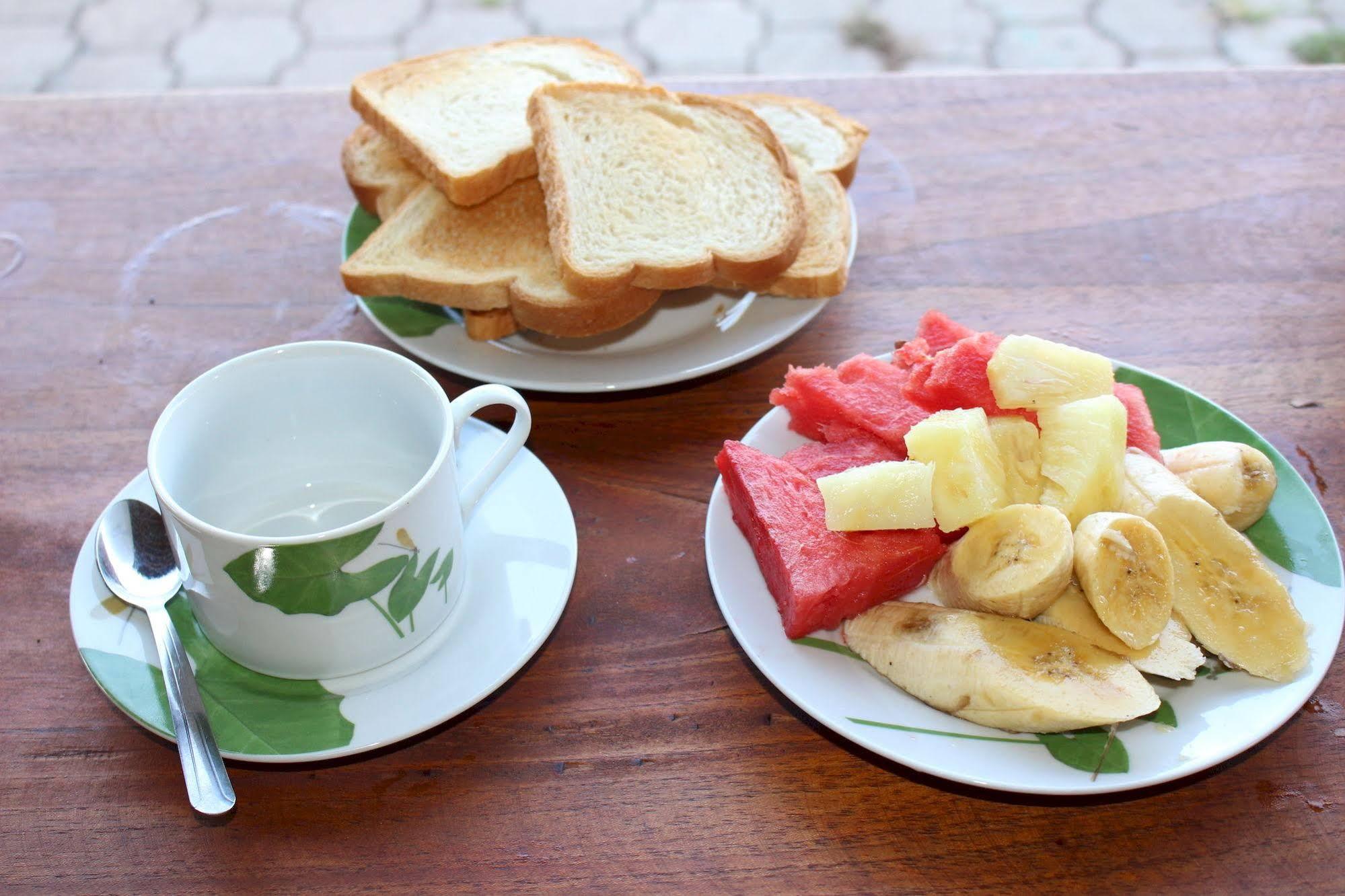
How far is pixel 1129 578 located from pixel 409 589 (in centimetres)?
60

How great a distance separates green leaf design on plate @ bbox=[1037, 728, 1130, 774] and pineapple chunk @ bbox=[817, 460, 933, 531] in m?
0.21

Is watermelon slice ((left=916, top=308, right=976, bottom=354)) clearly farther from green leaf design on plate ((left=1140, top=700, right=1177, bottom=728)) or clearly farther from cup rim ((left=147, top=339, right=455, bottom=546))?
cup rim ((left=147, top=339, right=455, bottom=546))

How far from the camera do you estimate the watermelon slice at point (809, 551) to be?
3.26 feet

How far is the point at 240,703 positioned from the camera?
0.96 metres

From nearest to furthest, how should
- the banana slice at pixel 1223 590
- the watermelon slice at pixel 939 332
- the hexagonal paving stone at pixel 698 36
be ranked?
1. the banana slice at pixel 1223 590
2. the watermelon slice at pixel 939 332
3. the hexagonal paving stone at pixel 698 36

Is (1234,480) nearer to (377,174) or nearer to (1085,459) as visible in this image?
(1085,459)

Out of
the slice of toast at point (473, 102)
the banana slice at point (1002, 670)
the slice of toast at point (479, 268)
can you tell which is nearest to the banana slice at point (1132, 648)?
the banana slice at point (1002, 670)

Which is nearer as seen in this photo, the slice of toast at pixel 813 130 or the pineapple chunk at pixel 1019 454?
the pineapple chunk at pixel 1019 454

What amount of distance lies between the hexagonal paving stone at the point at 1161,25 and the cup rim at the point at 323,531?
3.16 metres

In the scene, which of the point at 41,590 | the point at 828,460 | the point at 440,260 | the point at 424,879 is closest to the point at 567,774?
the point at 424,879

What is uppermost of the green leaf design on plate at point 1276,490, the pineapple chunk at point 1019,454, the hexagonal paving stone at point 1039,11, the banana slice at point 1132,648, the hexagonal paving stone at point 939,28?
the pineapple chunk at point 1019,454

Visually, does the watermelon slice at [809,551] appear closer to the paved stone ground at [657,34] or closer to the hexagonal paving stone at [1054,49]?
the paved stone ground at [657,34]

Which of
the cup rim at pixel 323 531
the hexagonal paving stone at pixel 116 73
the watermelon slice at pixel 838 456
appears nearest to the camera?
the cup rim at pixel 323 531

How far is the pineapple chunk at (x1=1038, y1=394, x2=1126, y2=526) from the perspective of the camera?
3.33ft
